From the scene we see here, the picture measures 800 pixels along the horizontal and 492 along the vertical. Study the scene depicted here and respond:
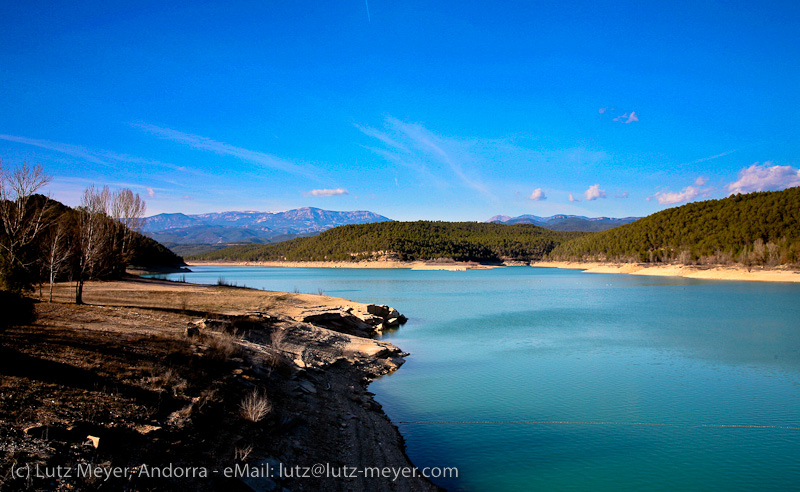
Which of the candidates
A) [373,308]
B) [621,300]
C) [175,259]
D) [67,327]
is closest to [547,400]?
[67,327]

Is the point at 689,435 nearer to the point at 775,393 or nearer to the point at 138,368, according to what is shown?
the point at 775,393

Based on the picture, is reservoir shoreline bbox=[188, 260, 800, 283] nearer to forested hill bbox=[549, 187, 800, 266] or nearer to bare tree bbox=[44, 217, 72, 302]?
forested hill bbox=[549, 187, 800, 266]

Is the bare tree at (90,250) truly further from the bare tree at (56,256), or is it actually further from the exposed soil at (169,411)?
the exposed soil at (169,411)

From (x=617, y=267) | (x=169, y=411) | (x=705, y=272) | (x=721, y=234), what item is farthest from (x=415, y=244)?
(x=169, y=411)

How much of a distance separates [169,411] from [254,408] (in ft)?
4.21

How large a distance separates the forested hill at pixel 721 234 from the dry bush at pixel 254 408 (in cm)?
8392

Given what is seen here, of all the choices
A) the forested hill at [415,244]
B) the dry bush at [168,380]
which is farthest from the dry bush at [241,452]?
the forested hill at [415,244]

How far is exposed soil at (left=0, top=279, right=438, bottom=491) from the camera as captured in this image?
4926 millimetres

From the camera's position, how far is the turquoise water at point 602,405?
7930 millimetres

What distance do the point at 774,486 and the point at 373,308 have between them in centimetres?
1954

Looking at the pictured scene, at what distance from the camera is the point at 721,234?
85375 mm

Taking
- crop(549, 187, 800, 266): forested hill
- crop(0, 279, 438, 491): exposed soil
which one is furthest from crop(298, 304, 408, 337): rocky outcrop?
crop(549, 187, 800, 266): forested hill

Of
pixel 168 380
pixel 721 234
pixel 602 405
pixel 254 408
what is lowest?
pixel 602 405

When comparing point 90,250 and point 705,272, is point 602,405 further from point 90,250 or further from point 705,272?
point 705,272
